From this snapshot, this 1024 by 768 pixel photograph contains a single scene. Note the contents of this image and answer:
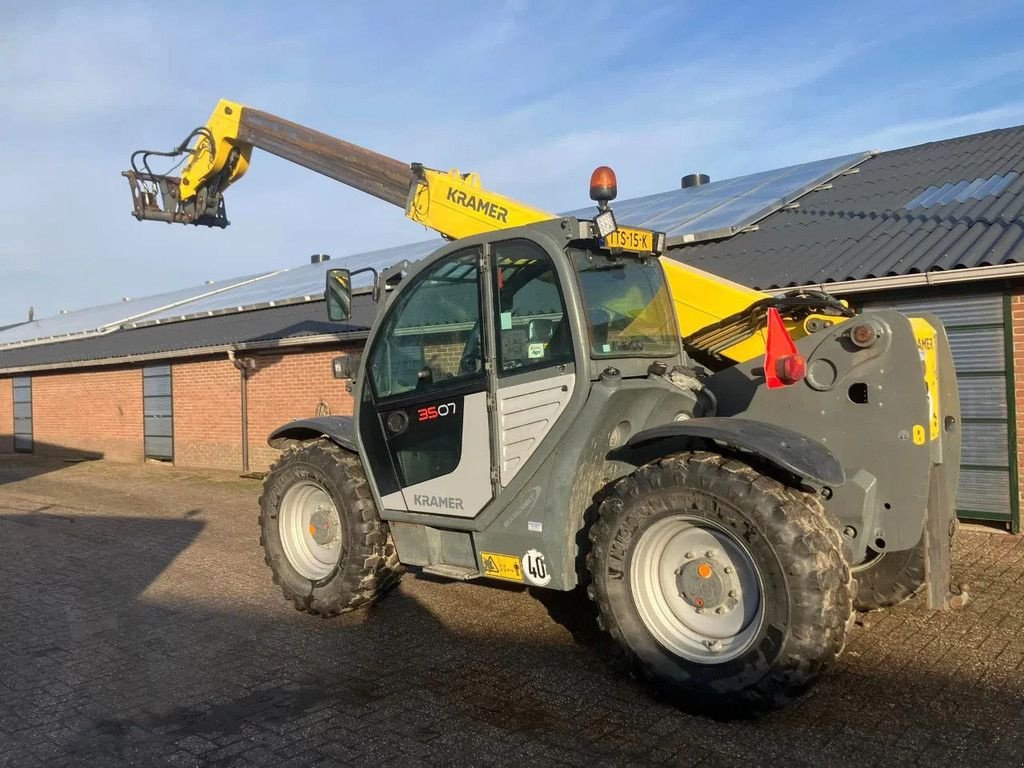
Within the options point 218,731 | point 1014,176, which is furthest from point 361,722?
point 1014,176

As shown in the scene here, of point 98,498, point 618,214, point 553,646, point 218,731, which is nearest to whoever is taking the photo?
point 218,731

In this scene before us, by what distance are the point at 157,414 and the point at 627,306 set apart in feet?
50.4

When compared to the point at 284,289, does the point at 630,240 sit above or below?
below

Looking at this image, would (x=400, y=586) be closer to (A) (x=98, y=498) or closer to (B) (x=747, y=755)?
(B) (x=747, y=755)

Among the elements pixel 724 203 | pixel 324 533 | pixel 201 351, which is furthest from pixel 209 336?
pixel 324 533

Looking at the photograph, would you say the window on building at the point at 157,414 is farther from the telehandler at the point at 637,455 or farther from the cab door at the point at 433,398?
the cab door at the point at 433,398

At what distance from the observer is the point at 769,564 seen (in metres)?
3.72

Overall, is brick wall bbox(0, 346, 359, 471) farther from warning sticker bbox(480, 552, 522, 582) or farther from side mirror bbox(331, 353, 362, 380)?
warning sticker bbox(480, 552, 522, 582)

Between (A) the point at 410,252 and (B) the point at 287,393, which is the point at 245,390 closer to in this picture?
(B) the point at 287,393

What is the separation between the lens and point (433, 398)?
502cm

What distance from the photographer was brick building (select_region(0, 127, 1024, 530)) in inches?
308

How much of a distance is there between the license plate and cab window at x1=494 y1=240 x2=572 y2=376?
37cm

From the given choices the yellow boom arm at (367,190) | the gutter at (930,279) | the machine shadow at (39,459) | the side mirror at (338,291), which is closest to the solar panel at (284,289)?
the machine shadow at (39,459)

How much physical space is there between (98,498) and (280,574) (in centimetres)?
816
